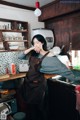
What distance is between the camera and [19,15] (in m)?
3.22

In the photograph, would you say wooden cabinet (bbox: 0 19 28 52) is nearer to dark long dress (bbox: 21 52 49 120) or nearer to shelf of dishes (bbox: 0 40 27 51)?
shelf of dishes (bbox: 0 40 27 51)

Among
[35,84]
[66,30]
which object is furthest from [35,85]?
[66,30]

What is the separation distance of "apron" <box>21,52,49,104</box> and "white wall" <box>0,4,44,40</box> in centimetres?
150

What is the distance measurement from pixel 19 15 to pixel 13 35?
51cm

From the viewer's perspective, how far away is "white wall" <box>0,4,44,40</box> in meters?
2.98

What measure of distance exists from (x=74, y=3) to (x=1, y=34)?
156cm

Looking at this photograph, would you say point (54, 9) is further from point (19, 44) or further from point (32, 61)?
point (32, 61)

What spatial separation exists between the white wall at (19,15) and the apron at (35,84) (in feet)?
4.93

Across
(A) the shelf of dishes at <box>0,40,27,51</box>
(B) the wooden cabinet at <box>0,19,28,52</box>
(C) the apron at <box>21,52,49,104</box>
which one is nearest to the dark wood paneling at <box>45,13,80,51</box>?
(B) the wooden cabinet at <box>0,19,28,52</box>

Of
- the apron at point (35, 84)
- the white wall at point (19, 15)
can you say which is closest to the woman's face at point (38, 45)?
the apron at point (35, 84)

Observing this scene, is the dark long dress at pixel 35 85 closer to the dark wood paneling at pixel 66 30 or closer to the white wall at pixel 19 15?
the dark wood paneling at pixel 66 30

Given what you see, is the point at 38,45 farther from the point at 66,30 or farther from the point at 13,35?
the point at 66,30

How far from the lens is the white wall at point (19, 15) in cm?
298

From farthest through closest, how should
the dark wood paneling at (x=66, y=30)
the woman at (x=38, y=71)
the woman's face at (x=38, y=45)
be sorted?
the dark wood paneling at (x=66, y=30) < the woman's face at (x=38, y=45) < the woman at (x=38, y=71)
